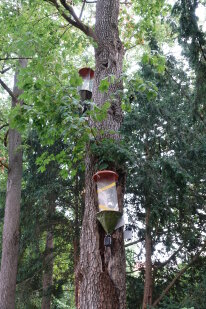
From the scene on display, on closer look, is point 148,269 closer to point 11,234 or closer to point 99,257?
point 11,234

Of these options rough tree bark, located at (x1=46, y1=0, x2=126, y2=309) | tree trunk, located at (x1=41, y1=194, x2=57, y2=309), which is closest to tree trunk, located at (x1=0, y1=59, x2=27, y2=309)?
tree trunk, located at (x1=41, y1=194, x2=57, y2=309)

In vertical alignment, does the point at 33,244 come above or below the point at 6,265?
above

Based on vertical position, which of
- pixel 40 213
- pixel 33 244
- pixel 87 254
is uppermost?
pixel 40 213

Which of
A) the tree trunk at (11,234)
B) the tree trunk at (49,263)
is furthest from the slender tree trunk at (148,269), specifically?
the tree trunk at (11,234)

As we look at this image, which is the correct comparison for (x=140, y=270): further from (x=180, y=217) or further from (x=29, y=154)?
(x=29, y=154)

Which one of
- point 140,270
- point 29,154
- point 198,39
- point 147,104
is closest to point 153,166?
point 147,104

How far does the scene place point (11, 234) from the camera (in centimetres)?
730

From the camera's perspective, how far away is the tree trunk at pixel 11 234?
6852mm

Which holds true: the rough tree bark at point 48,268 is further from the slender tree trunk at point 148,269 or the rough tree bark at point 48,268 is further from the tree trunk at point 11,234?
the slender tree trunk at point 148,269

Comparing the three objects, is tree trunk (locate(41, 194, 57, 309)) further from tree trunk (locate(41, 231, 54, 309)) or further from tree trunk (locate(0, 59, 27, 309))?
tree trunk (locate(0, 59, 27, 309))

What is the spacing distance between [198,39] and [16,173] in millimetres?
5077

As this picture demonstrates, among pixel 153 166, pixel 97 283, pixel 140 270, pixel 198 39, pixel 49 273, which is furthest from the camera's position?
pixel 49 273

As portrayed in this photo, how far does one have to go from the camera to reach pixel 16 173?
7.99 metres

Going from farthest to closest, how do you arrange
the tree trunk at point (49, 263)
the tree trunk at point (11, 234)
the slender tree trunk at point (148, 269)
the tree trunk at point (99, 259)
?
the tree trunk at point (49, 263)
the tree trunk at point (11, 234)
the slender tree trunk at point (148, 269)
the tree trunk at point (99, 259)
